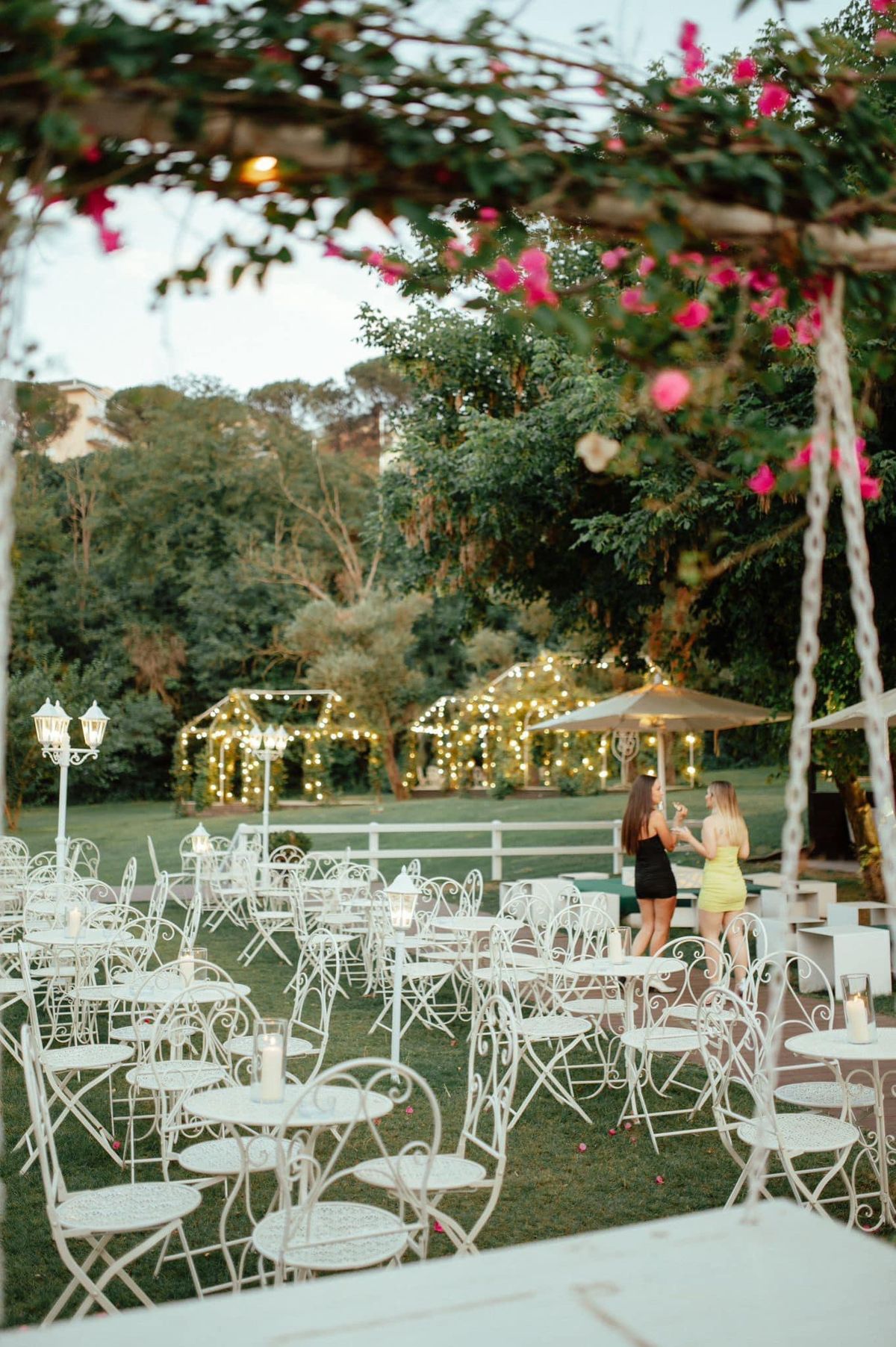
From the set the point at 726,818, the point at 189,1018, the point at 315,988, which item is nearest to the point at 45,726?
the point at 315,988

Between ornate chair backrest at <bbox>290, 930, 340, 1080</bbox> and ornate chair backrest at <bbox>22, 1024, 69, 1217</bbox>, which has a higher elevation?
ornate chair backrest at <bbox>22, 1024, 69, 1217</bbox>

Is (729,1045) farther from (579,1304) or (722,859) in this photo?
(722,859)

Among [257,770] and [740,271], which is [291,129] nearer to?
[740,271]

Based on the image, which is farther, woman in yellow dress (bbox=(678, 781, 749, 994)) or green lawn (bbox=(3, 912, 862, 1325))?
woman in yellow dress (bbox=(678, 781, 749, 994))

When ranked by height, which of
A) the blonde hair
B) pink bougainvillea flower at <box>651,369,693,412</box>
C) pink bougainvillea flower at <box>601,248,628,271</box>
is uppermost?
pink bougainvillea flower at <box>601,248,628,271</box>

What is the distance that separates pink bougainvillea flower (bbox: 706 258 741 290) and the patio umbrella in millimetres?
8229

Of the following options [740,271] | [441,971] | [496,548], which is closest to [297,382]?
[496,548]

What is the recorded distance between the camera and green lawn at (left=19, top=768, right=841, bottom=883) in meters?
18.1

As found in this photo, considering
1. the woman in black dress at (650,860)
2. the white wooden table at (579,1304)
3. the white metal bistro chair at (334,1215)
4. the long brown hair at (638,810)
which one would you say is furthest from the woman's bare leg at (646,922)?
the white wooden table at (579,1304)

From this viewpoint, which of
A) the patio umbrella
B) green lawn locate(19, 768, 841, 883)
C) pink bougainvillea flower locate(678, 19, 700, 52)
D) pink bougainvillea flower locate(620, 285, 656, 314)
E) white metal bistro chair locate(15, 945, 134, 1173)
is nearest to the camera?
pink bougainvillea flower locate(620, 285, 656, 314)

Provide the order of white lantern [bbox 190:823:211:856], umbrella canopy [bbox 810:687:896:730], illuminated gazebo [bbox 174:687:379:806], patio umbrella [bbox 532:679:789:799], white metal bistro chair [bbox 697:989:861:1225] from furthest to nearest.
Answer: illuminated gazebo [bbox 174:687:379:806]
white lantern [bbox 190:823:211:856]
patio umbrella [bbox 532:679:789:799]
umbrella canopy [bbox 810:687:896:730]
white metal bistro chair [bbox 697:989:861:1225]

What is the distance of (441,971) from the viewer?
7258 millimetres

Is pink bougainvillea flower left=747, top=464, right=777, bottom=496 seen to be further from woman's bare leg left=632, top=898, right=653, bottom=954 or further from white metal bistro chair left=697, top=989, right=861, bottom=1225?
woman's bare leg left=632, top=898, right=653, bottom=954

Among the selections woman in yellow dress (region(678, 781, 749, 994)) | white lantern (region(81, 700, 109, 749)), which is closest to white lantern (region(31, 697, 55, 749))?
white lantern (region(81, 700, 109, 749))
